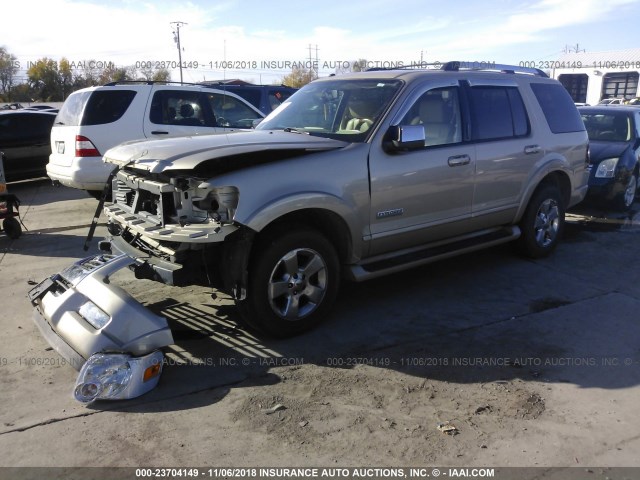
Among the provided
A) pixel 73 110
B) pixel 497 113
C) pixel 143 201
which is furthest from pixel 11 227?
pixel 497 113

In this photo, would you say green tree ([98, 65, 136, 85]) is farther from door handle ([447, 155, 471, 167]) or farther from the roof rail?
door handle ([447, 155, 471, 167])

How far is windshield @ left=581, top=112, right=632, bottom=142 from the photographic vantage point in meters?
9.73

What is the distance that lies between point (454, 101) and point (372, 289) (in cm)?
197

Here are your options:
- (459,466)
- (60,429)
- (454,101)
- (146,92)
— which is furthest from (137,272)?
(146,92)

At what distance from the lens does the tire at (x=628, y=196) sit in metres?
9.08

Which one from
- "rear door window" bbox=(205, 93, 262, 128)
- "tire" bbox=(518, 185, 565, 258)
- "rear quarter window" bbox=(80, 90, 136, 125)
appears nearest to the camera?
"tire" bbox=(518, 185, 565, 258)

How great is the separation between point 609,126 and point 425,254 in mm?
6791

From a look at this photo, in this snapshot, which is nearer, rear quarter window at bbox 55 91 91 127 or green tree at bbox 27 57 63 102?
rear quarter window at bbox 55 91 91 127

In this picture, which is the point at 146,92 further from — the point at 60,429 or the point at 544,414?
A: the point at 544,414

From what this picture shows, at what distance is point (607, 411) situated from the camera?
3.44 m

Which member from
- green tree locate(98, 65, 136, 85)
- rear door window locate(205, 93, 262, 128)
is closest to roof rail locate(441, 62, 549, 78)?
rear door window locate(205, 93, 262, 128)

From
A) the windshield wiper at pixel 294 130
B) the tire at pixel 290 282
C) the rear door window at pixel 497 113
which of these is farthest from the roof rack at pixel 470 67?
the tire at pixel 290 282

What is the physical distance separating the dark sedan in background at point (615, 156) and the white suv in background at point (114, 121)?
5.58 meters

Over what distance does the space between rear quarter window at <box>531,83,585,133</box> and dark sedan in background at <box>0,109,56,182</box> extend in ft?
33.7
